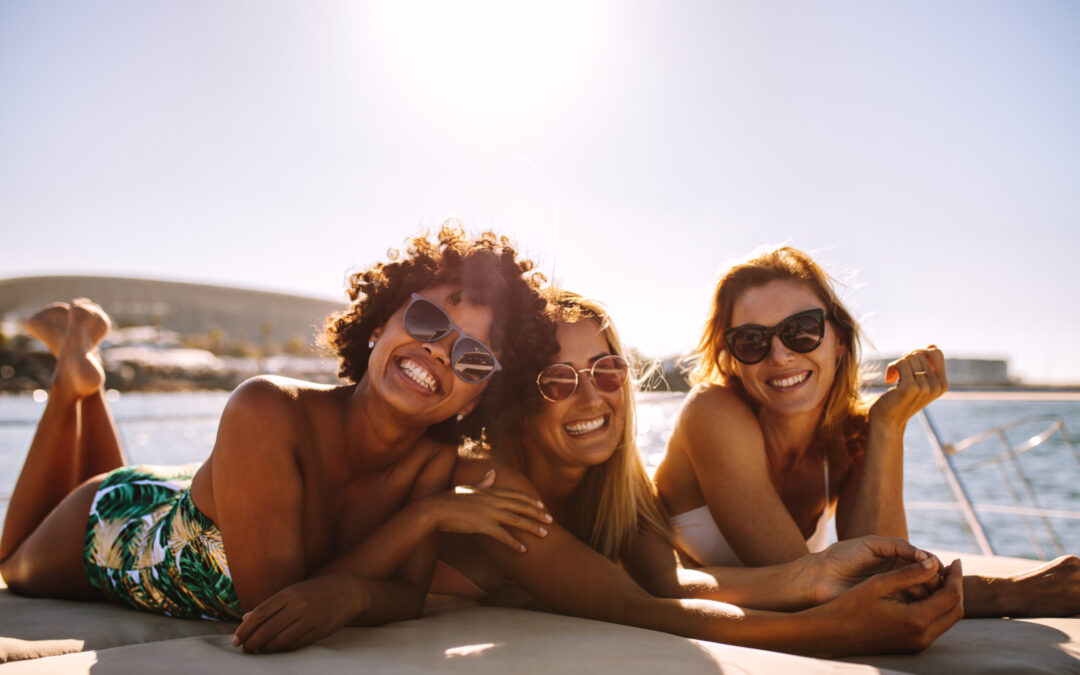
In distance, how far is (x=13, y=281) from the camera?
78.1 meters

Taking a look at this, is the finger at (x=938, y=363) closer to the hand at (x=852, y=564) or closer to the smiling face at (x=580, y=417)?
the hand at (x=852, y=564)

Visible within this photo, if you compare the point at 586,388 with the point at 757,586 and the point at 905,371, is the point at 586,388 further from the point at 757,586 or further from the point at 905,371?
the point at 905,371

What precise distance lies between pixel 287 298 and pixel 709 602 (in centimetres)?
9916

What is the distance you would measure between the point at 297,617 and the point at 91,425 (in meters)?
2.87

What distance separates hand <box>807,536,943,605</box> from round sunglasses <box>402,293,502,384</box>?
131cm

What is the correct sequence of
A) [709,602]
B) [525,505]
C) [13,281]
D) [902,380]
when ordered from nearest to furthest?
[709,602], [525,505], [902,380], [13,281]

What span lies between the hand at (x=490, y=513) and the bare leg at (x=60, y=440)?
245 centimetres

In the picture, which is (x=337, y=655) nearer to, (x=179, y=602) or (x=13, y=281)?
(x=179, y=602)

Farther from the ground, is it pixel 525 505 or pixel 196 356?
pixel 525 505

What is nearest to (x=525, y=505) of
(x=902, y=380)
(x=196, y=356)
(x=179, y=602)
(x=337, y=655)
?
(x=337, y=655)

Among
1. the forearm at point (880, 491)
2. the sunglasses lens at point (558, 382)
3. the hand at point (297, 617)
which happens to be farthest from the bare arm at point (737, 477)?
the hand at point (297, 617)

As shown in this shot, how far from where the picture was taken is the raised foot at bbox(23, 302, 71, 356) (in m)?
3.93

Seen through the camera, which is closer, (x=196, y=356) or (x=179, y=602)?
(x=179, y=602)

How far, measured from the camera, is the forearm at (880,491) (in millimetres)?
2805
